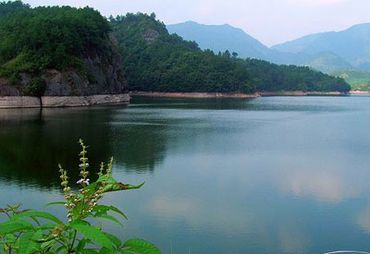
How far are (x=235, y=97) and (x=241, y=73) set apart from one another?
9.46 m

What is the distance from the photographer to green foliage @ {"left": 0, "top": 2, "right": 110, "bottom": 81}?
83.1 meters

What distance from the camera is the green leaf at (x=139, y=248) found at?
317 centimetres

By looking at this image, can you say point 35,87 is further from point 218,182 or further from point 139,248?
point 139,248

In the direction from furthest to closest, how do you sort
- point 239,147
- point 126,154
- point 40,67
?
1. point 40,67
2. point 239,147
3. point 126,154

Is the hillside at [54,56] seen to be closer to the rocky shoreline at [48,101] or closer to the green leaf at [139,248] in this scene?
the rocky shoreline at [48,101]

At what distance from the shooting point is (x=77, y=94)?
85.6 meters

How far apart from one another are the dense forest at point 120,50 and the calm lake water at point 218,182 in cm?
3891

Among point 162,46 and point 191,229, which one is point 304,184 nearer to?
point 191,229

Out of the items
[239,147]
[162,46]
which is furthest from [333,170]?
[162,46]

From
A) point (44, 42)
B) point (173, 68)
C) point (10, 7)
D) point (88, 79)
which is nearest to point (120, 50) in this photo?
point (173, 68)

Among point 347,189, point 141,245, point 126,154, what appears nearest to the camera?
point 141,245

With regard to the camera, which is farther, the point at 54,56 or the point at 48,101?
the point at 54,56

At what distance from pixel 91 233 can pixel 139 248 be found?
45 cm

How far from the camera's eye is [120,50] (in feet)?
477
